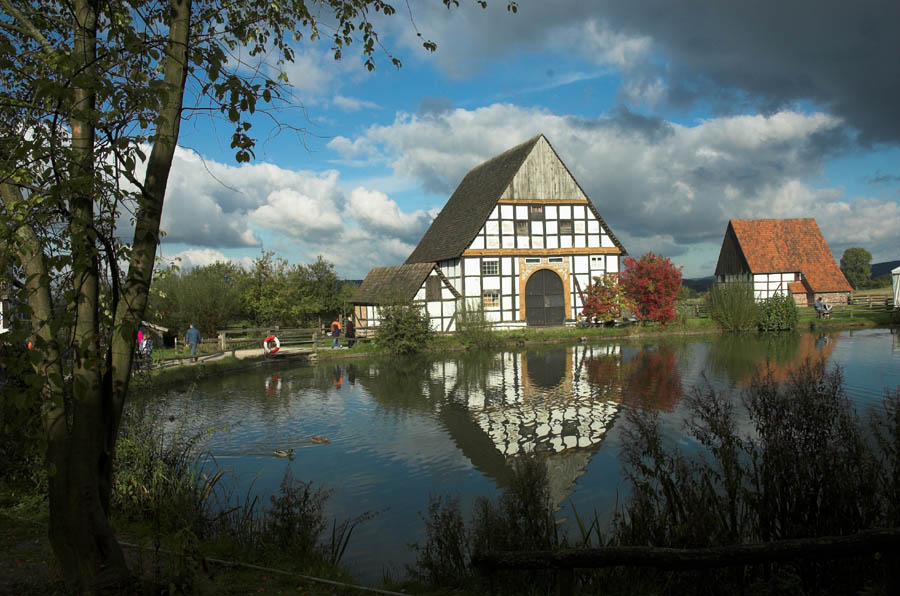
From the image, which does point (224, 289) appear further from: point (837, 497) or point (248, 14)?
point (837, 497)

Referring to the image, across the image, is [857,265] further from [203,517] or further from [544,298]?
[203,517]

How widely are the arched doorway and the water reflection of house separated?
36.9 ft

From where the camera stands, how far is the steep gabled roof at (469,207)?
1313 inches

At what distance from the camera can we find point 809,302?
4450 cm

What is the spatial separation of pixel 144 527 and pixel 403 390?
1118 cm

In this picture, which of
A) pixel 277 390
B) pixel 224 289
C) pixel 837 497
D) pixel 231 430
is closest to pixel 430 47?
pixel 837 497

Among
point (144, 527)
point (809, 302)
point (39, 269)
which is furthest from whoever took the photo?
point (809, 302)

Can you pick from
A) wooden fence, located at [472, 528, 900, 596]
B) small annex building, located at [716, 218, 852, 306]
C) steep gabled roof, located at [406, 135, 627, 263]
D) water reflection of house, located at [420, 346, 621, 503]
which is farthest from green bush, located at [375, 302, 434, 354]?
small annex building, located at [716, 218, 852, 306]

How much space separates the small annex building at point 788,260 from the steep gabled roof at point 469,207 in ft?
65.7

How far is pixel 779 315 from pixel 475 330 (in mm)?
16357

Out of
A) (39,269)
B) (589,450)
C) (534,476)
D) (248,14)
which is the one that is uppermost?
(248,14)

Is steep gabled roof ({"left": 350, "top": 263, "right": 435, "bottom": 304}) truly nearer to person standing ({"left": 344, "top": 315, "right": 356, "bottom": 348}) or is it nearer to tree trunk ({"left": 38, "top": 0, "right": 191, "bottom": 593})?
person standing ({"left": 344, "top": 315, "right": 356, "bottom": 348})

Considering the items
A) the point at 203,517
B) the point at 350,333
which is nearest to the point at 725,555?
the point at 203,517

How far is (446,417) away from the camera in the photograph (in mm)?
13938
